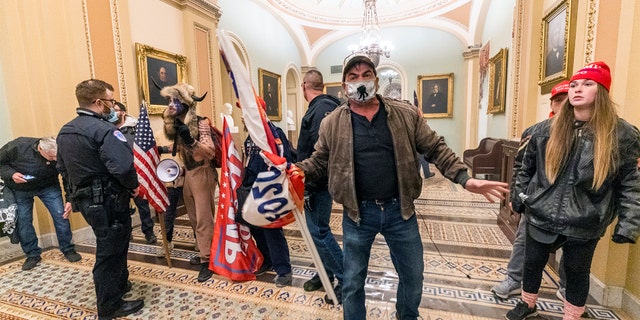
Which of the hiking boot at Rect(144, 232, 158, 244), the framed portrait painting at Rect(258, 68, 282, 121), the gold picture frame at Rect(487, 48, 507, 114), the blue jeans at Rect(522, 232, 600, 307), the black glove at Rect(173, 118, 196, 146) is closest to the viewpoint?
the blue jeans at Rect(522, 232, 600, 307)

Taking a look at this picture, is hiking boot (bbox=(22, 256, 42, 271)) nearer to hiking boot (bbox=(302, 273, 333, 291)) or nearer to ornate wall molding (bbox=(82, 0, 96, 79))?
ornate wall molding (bbox=(82, 0, 96, 79))

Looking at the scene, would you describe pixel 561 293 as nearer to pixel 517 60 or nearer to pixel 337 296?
pixel 337 296

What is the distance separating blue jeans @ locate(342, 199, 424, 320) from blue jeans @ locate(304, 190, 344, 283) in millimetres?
539

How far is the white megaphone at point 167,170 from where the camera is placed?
106 inches

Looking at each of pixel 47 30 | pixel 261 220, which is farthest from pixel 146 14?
pixel 261 220

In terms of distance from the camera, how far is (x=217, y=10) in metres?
6.24

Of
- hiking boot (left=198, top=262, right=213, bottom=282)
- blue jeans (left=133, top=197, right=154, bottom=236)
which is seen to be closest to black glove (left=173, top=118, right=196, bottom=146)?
hiking boot (left=198, top=262, right=213, bottom=282)

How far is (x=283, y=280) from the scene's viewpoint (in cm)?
275

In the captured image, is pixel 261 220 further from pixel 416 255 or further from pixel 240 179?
pixel 416 255

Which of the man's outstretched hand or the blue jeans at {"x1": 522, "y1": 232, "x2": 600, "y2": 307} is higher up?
the man's outstretched hand

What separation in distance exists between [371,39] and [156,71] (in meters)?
6.29

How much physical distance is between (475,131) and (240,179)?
8780 mm

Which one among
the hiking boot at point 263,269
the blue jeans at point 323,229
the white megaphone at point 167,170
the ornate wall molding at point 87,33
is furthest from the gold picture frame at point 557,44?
the ornate wall molding at point 87,33

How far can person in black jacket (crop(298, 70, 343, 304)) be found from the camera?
219cm
